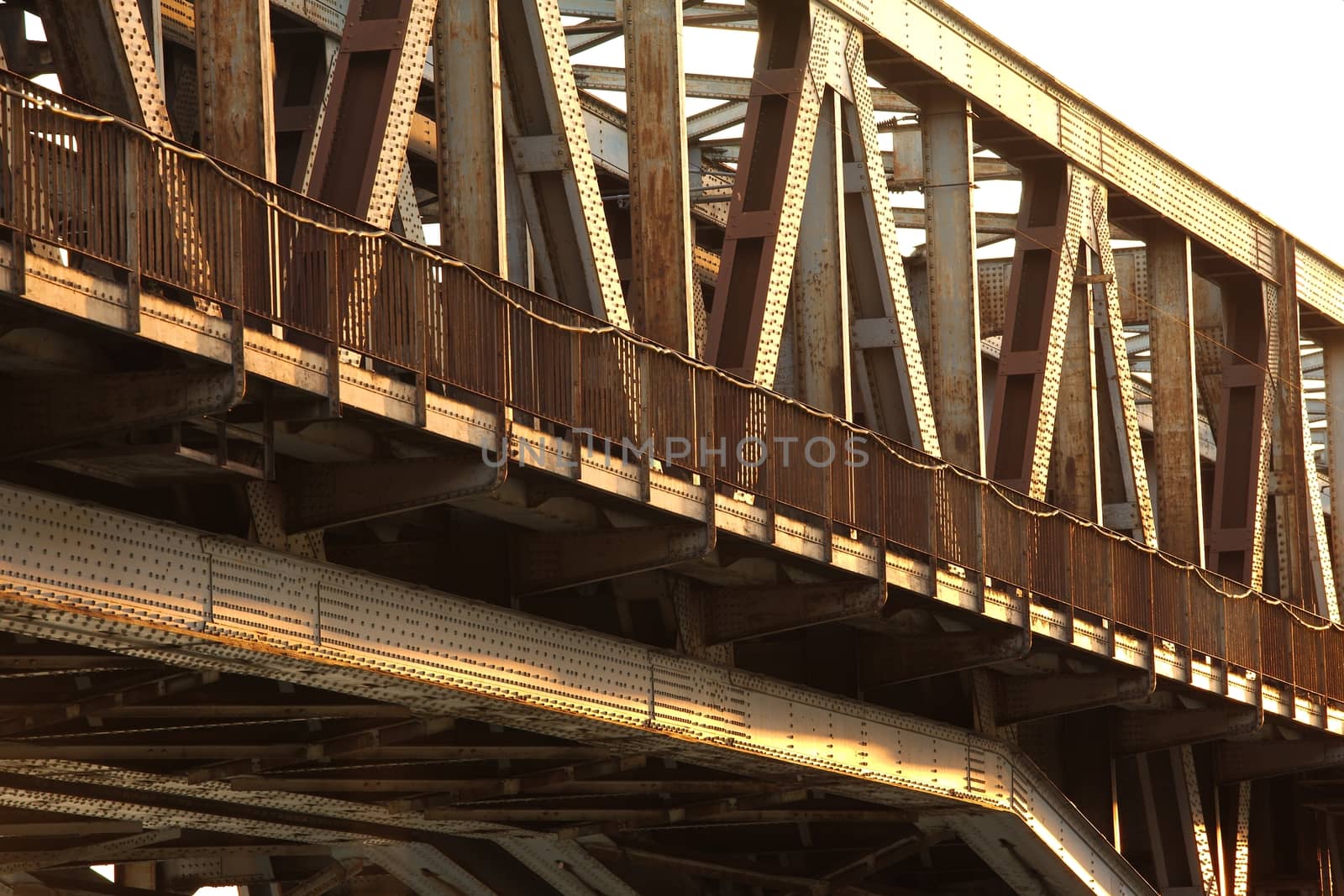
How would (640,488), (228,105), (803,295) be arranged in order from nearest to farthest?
1. (228,105)
2. (640,488)
3. (803,295)

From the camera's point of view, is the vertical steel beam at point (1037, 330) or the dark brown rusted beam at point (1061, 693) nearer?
the dark brown rusted beam at point (1061, 693)

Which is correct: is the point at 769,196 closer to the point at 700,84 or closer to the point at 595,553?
the point at 595,553

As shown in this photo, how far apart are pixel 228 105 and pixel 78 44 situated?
133cm

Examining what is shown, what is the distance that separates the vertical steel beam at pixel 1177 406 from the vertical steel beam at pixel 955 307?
616cm

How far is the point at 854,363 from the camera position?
A: 26.5 m

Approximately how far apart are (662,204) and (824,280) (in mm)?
2873

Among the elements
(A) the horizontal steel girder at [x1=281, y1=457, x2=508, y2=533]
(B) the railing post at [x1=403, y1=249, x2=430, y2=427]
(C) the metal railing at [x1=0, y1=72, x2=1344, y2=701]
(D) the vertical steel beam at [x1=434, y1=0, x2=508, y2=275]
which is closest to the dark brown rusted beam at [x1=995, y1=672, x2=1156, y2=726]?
(C) the metal railing at [x1=0, y1=72, x2=1344, y2=701]

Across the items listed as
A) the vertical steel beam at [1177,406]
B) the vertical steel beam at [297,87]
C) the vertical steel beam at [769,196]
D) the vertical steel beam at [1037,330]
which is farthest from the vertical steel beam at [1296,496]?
the vertical steel beam at [297,87]

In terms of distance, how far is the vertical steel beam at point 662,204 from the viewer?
2234 centimetres

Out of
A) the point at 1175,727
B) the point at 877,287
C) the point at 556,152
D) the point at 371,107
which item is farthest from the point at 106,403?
the point at 1175,727

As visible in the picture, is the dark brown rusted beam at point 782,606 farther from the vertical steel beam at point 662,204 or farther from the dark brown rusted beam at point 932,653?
the dark brown rusted beam at point 932,653

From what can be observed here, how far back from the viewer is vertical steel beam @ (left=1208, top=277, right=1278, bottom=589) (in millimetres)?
34438

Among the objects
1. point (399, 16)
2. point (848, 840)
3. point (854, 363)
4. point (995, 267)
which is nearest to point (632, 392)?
point (399, 16)

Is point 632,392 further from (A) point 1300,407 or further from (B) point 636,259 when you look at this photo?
(A) point 1300,407
